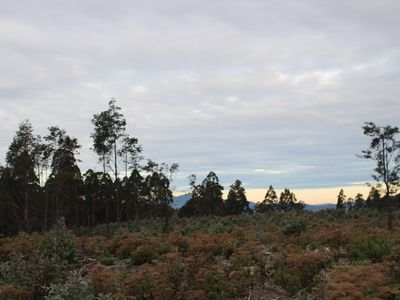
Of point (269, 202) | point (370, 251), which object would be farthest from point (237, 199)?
point (370, 251)

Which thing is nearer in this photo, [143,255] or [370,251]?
[370,251]

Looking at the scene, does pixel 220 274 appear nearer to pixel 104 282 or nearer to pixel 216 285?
pixel 216 285

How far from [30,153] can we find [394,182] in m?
28.9

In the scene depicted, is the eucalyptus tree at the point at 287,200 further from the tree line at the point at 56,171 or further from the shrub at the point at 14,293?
the shrub at the point at 14,293

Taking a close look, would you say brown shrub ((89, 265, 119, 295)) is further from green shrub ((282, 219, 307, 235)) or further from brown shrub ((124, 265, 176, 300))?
green shrub ((282, 219, 307, 235))

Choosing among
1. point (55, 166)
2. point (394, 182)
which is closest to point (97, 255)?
point (394, 182)

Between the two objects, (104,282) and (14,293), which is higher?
(104,282)

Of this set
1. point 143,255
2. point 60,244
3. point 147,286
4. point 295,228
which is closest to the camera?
point 147,286

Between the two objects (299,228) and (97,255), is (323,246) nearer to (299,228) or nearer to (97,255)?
(299,228)

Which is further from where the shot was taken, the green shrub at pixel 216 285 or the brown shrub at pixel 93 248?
the brown shrub at pixel 93 248

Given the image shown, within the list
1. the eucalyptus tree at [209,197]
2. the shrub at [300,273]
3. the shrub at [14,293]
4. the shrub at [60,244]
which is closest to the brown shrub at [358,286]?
the shrub at [300,273]

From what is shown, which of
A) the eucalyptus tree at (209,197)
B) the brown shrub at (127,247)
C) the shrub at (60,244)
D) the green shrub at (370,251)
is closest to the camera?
the green shrub at (370,251)

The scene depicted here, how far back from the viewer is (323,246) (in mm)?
10242

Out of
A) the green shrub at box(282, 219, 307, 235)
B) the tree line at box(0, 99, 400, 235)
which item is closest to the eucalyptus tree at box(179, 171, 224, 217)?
the tree line at box(0, 99, 400, 235)
